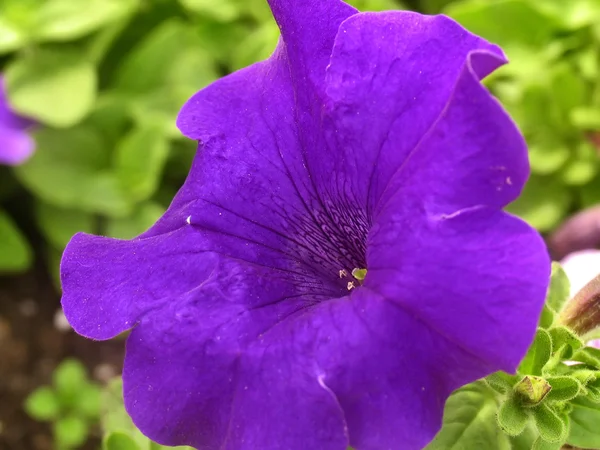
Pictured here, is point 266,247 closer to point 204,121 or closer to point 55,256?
point 204,121

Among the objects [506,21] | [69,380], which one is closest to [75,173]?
[69,380]

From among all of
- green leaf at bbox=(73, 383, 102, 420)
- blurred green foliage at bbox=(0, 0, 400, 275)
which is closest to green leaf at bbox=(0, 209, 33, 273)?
blurred green foliage at bbox=(0, 0, 400, 275)

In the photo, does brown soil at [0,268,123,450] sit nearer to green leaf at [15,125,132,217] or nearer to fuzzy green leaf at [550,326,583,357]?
green leaf at [15,125,132,217]

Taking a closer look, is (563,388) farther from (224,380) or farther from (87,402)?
(87,402)

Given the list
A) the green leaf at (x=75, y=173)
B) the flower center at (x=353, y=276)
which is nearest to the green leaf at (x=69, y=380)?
the green leaf at (x=75, y=173)

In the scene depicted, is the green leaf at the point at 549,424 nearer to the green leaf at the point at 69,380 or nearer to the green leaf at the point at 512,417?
the green leaf at the point at 512,417

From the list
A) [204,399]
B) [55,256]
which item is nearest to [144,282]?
[204,399]
